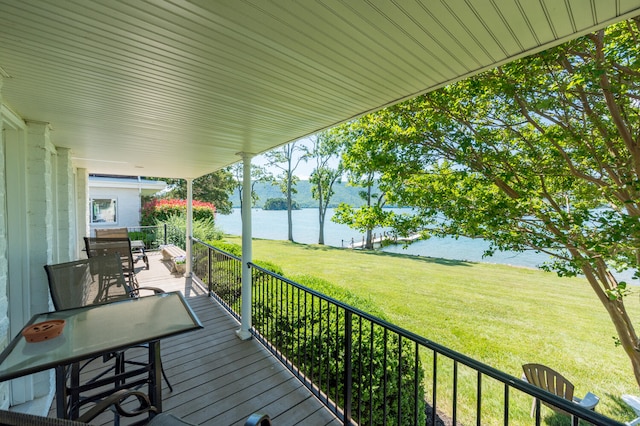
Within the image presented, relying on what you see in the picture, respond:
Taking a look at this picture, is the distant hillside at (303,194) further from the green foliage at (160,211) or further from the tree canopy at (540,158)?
the tree canopy at (540,158)

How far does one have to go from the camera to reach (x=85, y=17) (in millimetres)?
1190

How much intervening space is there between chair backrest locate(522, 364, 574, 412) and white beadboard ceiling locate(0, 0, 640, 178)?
4325 mm

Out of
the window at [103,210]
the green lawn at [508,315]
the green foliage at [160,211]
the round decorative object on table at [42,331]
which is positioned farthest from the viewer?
the green foliage at [160,211]

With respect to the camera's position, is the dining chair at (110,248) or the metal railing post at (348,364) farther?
the dining chair at (110,248)

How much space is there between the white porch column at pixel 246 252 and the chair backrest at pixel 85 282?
4.55ft

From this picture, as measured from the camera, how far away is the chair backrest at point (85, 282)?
2319 millimetres

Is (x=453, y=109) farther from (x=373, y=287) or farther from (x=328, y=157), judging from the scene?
(x=328, y=157)

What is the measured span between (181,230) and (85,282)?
9020 millimetres

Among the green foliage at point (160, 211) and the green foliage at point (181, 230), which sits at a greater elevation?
the green foliage at point (160, 211)

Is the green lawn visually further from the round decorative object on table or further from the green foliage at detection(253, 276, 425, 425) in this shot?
the round decorative object on table

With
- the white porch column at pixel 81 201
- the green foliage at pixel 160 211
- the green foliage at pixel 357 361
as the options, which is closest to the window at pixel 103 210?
the green foliage at pixel 160 211

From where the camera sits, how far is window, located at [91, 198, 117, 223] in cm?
1187

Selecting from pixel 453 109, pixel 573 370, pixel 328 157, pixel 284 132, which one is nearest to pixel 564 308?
pixel 573 370

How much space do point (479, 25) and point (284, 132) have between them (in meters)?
2.02
